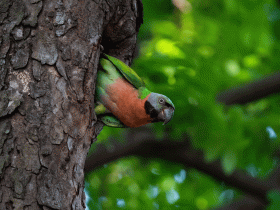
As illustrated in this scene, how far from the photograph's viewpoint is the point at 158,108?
3420 millimetres

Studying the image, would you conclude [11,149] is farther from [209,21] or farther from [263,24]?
[263,24]

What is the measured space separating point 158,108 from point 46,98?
4.53ft

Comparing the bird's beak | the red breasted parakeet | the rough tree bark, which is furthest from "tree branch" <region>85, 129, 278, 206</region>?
the rough tree bark

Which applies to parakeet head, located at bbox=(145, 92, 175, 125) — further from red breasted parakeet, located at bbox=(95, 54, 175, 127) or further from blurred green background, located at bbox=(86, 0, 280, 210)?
blurred green background, located at bbox=(86, 0, 280, 210)

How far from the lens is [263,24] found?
663 centimetres

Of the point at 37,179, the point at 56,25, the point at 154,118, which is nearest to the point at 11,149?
the point at 37,179

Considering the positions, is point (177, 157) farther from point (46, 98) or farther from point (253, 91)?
point (46, 98)

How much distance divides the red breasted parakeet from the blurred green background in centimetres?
135

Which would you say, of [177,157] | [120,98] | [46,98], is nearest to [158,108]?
[120,98]

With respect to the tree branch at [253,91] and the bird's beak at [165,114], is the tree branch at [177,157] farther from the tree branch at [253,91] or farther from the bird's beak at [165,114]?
the bird's beak at [165,114]

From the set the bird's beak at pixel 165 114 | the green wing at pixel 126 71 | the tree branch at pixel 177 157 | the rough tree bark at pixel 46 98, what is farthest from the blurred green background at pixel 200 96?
the rough tree bark at pixel 46 98

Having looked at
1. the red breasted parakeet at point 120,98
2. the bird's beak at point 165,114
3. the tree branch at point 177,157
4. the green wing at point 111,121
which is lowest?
the tree branch at point 177,157

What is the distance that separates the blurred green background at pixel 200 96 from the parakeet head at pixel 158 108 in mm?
1164

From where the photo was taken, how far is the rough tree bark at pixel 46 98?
2104mm
